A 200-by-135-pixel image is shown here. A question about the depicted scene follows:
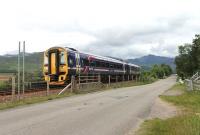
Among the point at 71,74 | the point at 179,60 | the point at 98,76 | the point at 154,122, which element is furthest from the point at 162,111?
the point at 179,60

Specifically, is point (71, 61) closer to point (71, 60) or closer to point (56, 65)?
point (71, 60)

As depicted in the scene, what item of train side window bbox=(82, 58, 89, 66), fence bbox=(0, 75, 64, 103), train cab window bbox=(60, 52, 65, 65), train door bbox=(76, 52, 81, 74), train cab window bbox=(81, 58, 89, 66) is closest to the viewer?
fence bbox=(0, 75, 64, 103)

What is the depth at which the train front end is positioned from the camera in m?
30.4

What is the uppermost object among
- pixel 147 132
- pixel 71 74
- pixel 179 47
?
pixel 179 47

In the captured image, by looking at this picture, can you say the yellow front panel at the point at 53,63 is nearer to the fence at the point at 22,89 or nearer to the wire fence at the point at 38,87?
the wire fence at the point at 38,87

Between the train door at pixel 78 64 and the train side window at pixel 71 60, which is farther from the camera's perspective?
the train door at pixel 78 64

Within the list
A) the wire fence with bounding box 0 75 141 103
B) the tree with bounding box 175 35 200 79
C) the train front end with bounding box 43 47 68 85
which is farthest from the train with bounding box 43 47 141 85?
the tree with bounding box 175 35 200 79

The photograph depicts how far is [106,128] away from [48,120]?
7.75 ft

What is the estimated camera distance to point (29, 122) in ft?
39.5

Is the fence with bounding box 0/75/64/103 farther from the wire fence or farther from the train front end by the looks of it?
the train front end

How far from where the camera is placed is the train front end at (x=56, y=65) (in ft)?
99.7

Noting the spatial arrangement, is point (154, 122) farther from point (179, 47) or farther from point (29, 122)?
point (179, 47)

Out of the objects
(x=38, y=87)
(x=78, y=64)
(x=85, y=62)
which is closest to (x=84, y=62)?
(x=85, y=62)

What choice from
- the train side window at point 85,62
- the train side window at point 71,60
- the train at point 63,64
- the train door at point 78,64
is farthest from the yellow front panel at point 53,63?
the train side window at point 85,62
